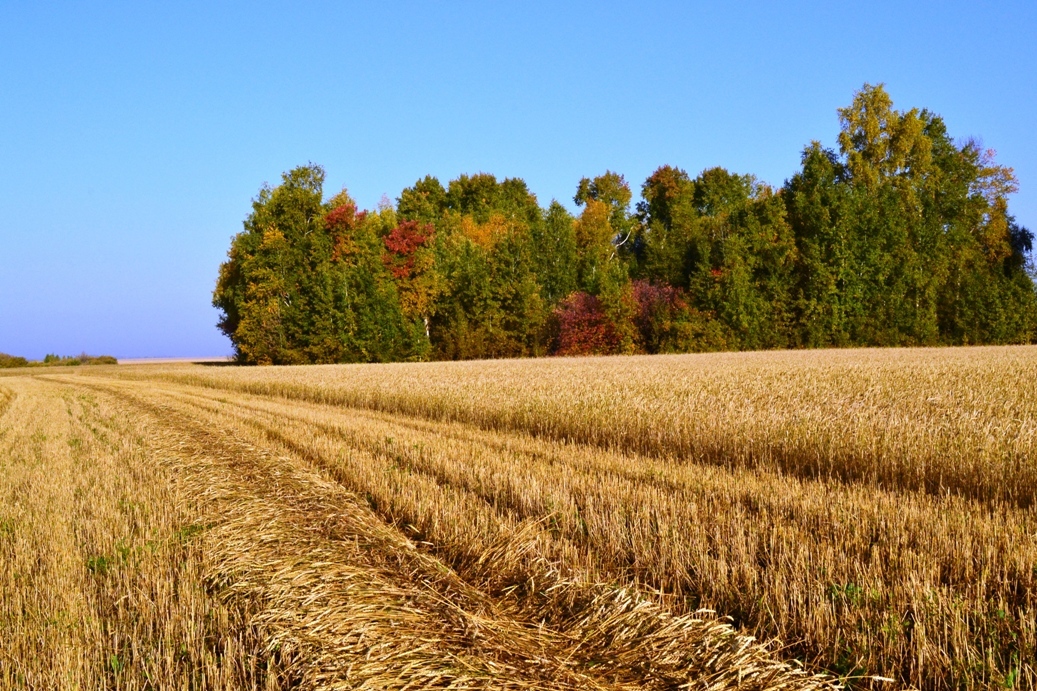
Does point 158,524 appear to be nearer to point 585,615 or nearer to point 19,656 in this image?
point 19,656

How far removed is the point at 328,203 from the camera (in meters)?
63.1

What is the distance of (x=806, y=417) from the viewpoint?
10.2 metres

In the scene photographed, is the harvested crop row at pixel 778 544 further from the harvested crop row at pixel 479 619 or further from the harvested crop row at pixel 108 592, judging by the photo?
the harvested crop row at pixel 108 592

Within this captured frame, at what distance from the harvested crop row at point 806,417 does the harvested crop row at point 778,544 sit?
0.93 meters

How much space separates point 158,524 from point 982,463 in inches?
325

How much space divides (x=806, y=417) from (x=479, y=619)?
758 cm

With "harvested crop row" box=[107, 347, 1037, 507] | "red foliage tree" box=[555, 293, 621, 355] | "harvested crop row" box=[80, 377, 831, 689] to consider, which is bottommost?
"harvested crop row" box=[80, 377, 831, 689]

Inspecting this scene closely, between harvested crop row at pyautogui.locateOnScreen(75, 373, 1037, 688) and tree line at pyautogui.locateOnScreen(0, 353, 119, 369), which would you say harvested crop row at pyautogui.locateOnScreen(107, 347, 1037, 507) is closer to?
harvested crop row at pyautogui.locateOnScreen(75, 373, 1037, 688)

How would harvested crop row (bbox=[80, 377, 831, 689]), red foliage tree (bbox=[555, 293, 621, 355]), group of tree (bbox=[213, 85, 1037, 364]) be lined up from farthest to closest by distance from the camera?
red foliage tree (bbox=[555, 293, 621, 355])
group of tree (bbox=[213, 85, 1037, 364])
harvested crop row (bbox=[80, 377, 831, 689])

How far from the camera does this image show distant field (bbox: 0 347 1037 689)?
12.0 feet

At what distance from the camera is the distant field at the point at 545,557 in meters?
3.66

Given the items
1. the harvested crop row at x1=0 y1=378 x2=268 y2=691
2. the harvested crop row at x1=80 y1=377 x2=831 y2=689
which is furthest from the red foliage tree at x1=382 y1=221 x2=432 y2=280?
the harvested crop row at x1=80 y1=377 x2=831 y2=689

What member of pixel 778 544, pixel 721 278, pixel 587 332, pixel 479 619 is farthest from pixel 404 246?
pixel 479 619

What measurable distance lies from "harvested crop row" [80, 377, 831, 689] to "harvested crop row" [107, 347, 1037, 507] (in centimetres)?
453
